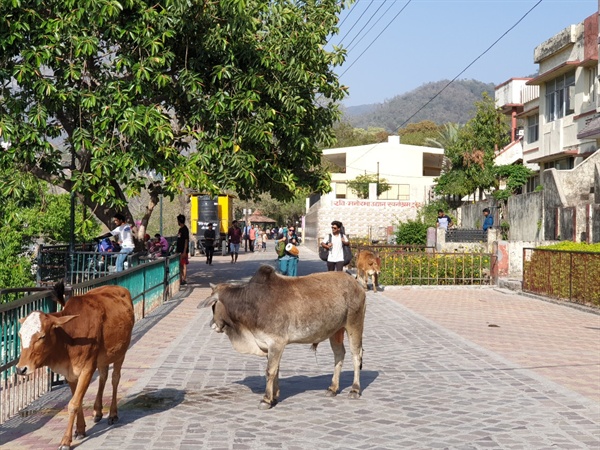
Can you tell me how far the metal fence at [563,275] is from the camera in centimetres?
1756

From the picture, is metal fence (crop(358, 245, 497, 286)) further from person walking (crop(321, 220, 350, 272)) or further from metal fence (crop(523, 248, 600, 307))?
person walking (crop(321, 220, 350, 272))

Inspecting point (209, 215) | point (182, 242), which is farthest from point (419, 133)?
point (182, 242)

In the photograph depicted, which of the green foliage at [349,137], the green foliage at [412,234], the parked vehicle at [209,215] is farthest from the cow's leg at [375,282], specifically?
the green foliage at [349,137]

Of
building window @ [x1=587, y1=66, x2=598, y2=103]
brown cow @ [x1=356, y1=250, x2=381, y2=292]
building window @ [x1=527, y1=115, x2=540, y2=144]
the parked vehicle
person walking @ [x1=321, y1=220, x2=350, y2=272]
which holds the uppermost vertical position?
building window @ [x1=587, y1=66, x2=598, y2=103]

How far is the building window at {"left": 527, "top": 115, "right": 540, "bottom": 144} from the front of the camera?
42219 millimetres

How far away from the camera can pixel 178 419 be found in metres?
7.51

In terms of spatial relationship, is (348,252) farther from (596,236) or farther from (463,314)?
(596,236)

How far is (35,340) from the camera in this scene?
6.01 meters

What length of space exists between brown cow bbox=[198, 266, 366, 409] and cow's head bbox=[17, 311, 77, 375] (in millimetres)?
2077

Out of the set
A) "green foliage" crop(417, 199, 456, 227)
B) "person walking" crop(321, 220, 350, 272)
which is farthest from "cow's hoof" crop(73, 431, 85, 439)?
"green foliage" crop(417, 199, 456, 227)

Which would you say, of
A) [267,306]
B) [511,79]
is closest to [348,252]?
[267,306]

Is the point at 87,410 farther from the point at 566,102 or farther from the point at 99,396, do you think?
the point at 566,102

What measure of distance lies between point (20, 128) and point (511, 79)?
39.7 meters

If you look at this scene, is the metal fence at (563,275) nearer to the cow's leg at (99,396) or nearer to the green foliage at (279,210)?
the cow's leg at (99,396)
